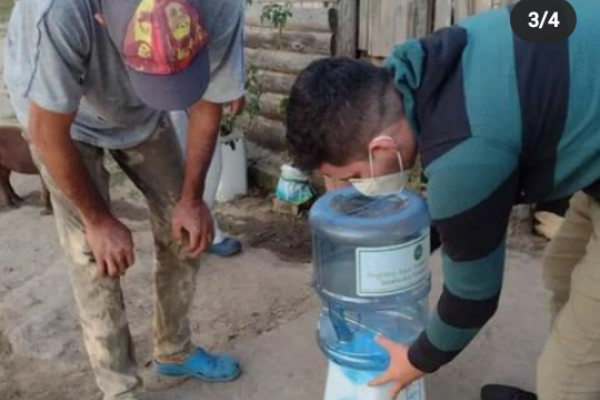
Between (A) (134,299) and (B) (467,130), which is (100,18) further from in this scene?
(A) (134,299)

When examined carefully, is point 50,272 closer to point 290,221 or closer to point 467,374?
point 290,221

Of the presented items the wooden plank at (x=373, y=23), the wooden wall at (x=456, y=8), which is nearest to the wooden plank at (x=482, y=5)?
the wooden wall at (x=456, y=8)

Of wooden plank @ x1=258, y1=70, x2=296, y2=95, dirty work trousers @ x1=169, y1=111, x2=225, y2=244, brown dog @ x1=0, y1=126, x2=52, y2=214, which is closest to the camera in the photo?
dirty work trousers @ x1=169, y1=111, x2=225, y2=244

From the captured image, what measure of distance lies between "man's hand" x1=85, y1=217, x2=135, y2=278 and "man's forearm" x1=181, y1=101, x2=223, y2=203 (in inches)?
11.9

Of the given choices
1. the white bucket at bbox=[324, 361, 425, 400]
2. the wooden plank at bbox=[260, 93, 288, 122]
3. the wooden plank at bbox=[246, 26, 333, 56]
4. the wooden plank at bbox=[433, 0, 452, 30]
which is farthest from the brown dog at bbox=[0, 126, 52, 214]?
the white bucket at bbox=[324, 361, 425, 400]

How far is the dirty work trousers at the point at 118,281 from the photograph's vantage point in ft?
8.45

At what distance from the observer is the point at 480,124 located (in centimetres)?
161

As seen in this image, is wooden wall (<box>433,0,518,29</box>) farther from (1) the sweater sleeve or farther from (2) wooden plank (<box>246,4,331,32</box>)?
(1) the sweater sleeve

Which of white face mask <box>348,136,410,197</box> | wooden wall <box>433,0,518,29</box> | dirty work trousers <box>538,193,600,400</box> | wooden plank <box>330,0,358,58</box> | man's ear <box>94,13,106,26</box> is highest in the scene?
man's ear <box>94,13,106,26</box>

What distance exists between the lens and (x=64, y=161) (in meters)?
2.25

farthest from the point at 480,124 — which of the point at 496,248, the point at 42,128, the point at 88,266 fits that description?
the point at 88,266

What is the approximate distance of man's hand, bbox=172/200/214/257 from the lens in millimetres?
2699

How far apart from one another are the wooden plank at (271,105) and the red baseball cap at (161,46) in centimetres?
341

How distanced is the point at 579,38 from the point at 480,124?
12.9 inches
